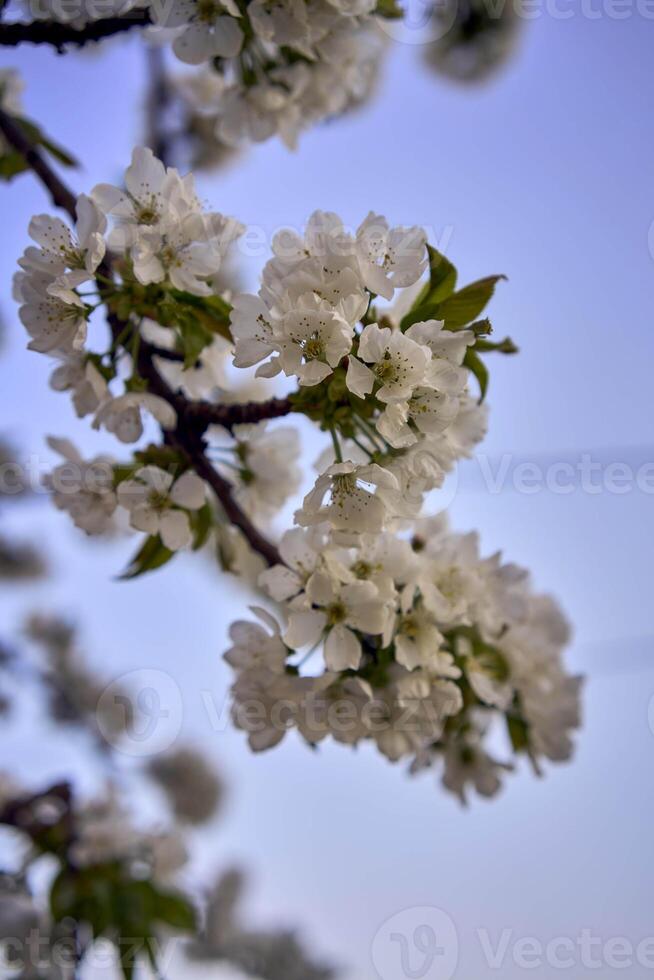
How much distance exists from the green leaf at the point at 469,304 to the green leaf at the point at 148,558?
0.57m

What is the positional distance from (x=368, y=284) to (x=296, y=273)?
9 centimetres

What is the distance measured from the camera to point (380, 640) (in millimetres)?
1195

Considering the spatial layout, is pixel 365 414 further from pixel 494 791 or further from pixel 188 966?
pixel 188 966

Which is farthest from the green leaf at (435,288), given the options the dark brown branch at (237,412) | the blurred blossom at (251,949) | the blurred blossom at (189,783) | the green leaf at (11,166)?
the blurred blossom at (189,783)

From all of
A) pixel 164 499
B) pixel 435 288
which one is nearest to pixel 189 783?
pixel 164 499

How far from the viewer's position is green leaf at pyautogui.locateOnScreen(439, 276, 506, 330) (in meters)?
1.09

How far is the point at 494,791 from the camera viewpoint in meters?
1.52

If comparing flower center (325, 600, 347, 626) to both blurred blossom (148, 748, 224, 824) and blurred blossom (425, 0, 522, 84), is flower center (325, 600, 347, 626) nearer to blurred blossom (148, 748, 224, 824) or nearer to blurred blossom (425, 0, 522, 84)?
blurred blossom (425, 0, 522, 84)

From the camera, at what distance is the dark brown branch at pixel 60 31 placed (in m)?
1.32

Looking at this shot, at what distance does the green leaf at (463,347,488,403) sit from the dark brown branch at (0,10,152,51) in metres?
0.79

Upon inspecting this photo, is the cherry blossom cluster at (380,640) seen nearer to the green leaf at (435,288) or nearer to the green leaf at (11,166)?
the green leaf at (435,288)

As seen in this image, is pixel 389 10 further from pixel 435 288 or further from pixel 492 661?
pixel 492 661

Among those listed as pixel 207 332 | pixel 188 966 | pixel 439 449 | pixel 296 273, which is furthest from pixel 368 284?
pixel 188 966

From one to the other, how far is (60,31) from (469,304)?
807 millimetres
